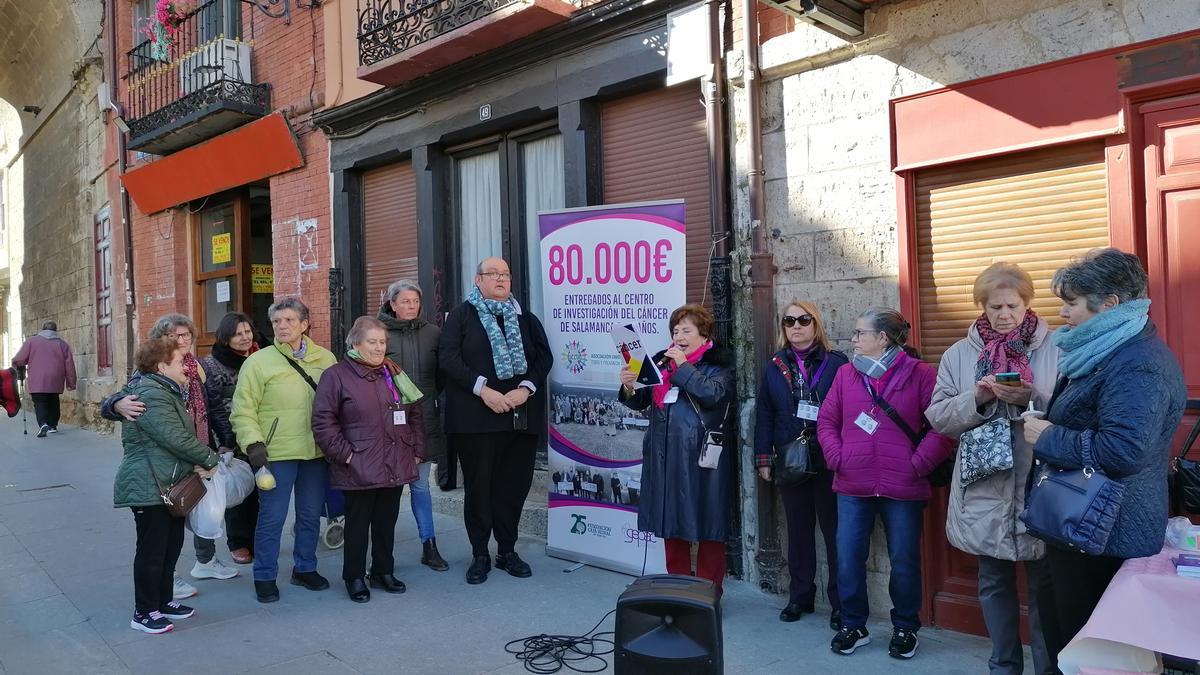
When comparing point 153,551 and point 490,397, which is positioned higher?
point 490,397

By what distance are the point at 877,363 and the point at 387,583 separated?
3283mm

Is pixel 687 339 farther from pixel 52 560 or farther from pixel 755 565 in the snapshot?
pixel 52 560

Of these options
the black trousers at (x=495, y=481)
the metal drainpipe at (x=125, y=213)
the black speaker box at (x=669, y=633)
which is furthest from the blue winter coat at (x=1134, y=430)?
the metal drainpipe at (x=125, y=213)

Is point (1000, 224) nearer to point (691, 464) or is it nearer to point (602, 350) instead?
point (691, 464)

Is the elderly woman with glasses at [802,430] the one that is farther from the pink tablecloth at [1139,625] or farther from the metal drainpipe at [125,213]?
the metal drainpipe at [125,213]

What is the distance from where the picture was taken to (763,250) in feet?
17.8

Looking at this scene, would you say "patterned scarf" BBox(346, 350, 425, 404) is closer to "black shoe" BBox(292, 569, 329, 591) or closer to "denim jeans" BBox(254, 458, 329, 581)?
"denim jeans" BBox(254, 458, 329, 581)

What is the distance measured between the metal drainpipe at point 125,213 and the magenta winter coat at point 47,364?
210 centimetres

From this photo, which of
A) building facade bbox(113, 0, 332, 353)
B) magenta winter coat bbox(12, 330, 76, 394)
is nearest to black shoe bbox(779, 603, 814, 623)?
building facade bbox(113, 0, 332, 353)

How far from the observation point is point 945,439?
4121mm

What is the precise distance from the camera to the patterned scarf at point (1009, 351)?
3.75 metres

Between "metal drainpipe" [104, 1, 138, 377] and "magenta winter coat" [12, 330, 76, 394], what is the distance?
6.89 feet

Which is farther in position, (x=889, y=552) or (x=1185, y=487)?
(x=889, y=552)

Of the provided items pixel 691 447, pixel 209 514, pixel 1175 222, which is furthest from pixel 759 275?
pixel 209 514
